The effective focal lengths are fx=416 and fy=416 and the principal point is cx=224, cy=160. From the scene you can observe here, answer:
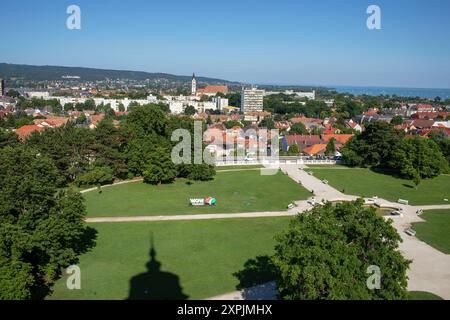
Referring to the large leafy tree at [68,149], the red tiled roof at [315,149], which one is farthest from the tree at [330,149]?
the large leafy tree at [68,149]

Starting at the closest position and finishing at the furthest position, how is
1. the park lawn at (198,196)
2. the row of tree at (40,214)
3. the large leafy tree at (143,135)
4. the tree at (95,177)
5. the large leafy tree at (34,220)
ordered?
the row of tree at (40,214)
the large leafy tree at (34,220)
the park lawn at (198,196)
the tree at (95,177)
the large leafy tree at (143,135)

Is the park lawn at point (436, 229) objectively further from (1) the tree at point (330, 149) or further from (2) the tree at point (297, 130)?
(2) the tree at point (297, 130)

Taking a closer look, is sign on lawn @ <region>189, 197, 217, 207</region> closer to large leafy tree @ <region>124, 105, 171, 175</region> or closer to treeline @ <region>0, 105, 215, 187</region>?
treeline @ <region>0, 105, 215, 187</region>

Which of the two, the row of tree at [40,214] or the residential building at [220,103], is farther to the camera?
the residential building at [220,103]

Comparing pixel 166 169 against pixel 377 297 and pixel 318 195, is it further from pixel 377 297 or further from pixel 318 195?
pixel 377 297

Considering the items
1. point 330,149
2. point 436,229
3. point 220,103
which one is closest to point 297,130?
point 330,149

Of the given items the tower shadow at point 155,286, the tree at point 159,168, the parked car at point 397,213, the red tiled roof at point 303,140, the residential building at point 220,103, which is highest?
the residential building at point 220,103

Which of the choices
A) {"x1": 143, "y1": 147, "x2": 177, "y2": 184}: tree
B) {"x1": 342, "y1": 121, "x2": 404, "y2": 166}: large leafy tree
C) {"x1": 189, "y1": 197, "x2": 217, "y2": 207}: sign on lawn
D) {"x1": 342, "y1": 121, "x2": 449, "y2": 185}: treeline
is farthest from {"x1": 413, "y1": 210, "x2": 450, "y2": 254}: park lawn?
{"x1": 143, "y1": 147, "x2": 177, "y2": 184}: tree
